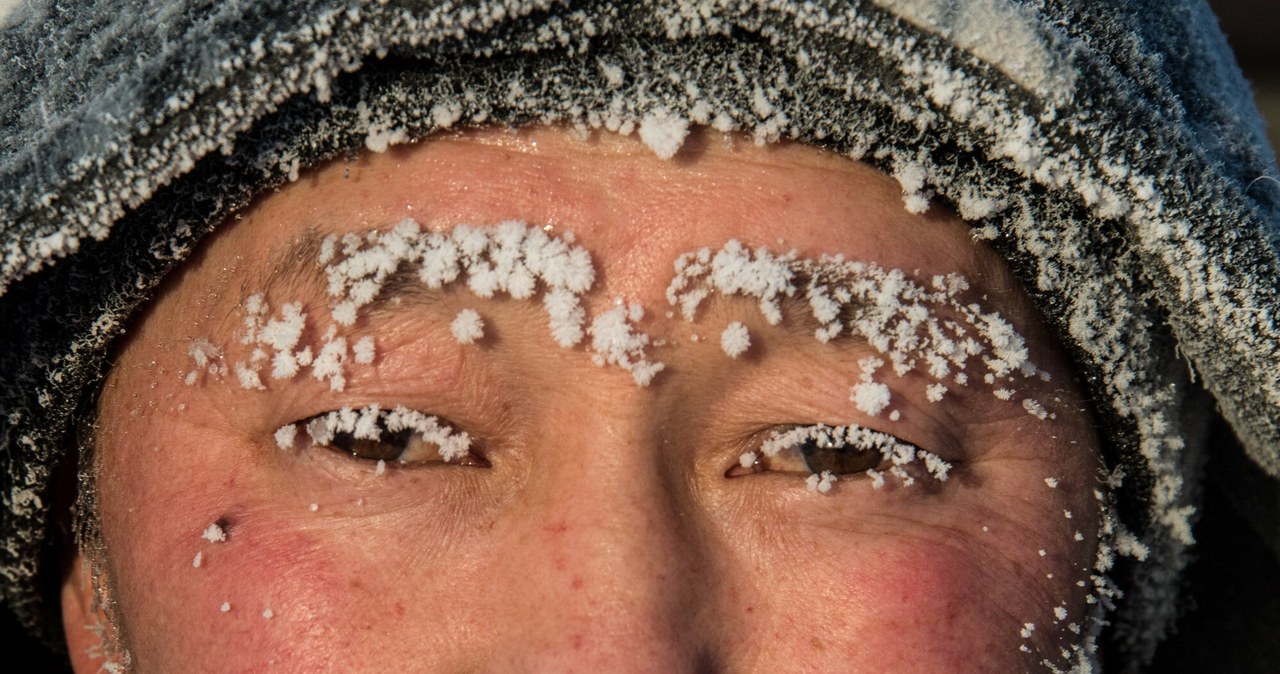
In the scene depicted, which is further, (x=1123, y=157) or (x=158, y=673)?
(x=158, y=673)

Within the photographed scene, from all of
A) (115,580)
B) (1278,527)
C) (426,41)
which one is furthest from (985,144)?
(115,580)

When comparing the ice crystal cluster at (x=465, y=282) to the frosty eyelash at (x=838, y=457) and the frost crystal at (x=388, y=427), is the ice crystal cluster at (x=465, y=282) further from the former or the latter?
the frosty eyelash at (x=838, y=457)

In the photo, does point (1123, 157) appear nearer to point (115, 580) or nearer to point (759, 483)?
point (759, 483)

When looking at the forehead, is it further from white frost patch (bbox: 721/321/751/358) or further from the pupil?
the pupil

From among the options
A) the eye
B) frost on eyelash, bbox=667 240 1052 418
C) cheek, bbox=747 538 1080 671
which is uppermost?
frost on eyelash, bbox=667 240 1052 418

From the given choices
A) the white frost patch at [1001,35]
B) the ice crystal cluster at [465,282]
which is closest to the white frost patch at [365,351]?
the ice crystal cluster at [465,282]

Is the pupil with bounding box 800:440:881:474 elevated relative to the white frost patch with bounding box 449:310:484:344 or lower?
lower

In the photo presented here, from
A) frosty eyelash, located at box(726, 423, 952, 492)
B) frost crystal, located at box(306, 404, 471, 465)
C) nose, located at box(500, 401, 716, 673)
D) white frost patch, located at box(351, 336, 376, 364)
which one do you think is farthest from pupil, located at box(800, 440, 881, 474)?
white frost patch, located at box(351, 336, 376, 364)

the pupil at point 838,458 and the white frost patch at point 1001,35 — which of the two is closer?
the white frost patch at point 1001,35
